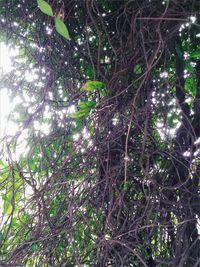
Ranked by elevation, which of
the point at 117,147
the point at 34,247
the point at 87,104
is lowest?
the point at 34,247

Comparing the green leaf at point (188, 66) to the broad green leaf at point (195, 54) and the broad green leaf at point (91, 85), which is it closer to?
the broad green leaf at point (195, 54)

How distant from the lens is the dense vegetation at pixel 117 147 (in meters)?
0.96

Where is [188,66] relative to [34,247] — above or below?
above

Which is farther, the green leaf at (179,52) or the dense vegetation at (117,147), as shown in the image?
the green leaf at (179,52)

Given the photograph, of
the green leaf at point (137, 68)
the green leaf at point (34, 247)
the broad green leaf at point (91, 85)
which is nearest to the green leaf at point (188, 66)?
the green leaf at point (137, 68)

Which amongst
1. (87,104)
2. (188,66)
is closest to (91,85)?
(87,104)

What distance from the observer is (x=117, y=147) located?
102 centimetres

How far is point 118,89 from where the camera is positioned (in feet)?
3.37

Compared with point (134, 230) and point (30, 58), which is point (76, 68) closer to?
point (30, 58)

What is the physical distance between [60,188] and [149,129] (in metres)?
0.28

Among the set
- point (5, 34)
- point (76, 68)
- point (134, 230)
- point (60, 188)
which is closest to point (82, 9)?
point (76, 68)

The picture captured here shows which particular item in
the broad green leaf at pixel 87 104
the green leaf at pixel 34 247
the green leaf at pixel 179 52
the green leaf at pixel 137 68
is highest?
the green leaf at pixel 179 52

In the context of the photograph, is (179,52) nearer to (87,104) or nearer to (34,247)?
(87,104)

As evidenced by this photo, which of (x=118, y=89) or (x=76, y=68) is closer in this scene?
A: (x=118, y=89)
